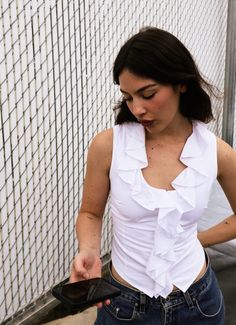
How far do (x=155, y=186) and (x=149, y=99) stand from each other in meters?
0.16

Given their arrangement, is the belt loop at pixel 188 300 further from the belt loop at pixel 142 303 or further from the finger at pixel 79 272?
the finger at pixel 79 272

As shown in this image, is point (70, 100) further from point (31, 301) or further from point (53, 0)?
point (31, 301)

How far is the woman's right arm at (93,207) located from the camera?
80cm

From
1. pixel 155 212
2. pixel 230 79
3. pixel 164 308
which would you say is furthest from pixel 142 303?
pixel 230 79

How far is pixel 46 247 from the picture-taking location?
1749mm

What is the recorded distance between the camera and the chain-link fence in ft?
4.75

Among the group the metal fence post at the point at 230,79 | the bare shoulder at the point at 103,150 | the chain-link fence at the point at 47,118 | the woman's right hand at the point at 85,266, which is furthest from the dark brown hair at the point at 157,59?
the metal fence post at the point at 230,79

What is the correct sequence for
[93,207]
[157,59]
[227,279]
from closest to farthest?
[157,59] → [93,207] → [227,279]

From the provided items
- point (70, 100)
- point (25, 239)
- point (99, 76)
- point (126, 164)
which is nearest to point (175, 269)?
point (126, 164)

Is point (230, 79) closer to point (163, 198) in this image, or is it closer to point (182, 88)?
point (182, 88)

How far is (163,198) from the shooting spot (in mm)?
787

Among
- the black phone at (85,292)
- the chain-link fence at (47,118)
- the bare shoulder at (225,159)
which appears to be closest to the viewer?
the black phone at (85,292)

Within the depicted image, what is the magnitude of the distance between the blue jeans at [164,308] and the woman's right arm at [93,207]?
0.07 metres

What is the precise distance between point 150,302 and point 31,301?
1102 millimetres
